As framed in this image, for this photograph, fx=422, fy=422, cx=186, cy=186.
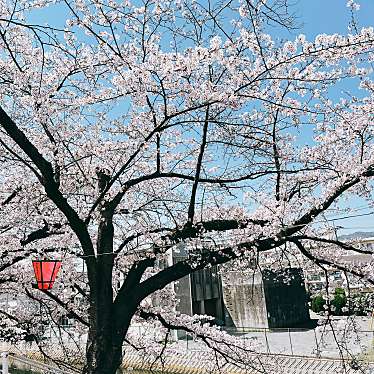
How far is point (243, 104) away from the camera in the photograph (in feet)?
13.3

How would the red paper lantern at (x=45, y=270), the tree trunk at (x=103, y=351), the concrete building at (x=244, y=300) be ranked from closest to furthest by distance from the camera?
1. the tree trunk at (x=103, y=351)
2. the red paper lantern at (x=45, y=270)
3. the concrete building at (x=244, y=300)

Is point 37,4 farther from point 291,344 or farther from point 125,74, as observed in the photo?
point 291,344

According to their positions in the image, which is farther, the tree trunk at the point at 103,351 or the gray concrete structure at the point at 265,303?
the gray concrete structure at the point at 265,303

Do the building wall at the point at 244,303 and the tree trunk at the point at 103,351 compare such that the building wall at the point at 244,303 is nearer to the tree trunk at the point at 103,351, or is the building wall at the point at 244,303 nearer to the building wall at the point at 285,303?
the building wall at the point at 285,303

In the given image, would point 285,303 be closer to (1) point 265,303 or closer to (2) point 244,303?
(1) point 265,303

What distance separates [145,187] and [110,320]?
1932 mm

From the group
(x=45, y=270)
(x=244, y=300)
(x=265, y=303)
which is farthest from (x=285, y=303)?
(x=45, y=270)

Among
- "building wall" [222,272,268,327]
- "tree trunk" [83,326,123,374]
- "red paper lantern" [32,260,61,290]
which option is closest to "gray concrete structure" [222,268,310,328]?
"building wall" [222,272,268,327]

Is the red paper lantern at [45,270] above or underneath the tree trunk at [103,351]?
above

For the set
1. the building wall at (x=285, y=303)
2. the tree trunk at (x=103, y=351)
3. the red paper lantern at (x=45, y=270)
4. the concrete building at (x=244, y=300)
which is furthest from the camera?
the building wall at (x=285, y=303)

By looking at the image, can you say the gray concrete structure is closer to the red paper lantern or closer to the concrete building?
the concrete building

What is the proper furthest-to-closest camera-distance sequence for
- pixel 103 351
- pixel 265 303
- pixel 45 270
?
pixel 265 303 → pixel 45 270 → pixel 103 351

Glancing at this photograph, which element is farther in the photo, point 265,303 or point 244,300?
point 244,300

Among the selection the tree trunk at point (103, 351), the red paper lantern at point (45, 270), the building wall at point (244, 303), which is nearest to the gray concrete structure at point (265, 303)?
the building wall at point (244, 303)
